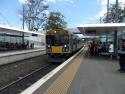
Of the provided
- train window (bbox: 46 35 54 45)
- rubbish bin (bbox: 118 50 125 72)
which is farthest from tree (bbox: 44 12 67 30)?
rubbish bin (bbox: 118 50 125 72)

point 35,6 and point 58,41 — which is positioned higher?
point 35,6

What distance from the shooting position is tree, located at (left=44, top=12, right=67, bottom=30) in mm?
91019

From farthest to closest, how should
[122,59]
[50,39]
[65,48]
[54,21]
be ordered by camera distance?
[54,21] < [50,39] < [65,48] < [122,59]

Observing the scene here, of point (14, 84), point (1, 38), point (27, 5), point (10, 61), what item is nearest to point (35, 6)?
point (27, 5)

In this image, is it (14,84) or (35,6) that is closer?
(14,84)

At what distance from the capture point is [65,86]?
1165cm

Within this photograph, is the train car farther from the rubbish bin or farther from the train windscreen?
the rubbish bin

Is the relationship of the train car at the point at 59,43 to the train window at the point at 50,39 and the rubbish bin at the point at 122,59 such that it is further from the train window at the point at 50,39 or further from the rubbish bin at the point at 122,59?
the rubbish bin at the point at 122,59

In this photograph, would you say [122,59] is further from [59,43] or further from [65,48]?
[59,43]

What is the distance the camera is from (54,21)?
95.9 metres

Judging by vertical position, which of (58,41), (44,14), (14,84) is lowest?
(14,84)

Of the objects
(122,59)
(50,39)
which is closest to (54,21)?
(50,39)

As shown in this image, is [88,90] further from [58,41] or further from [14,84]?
[58,41]

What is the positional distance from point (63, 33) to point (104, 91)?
21.5m
